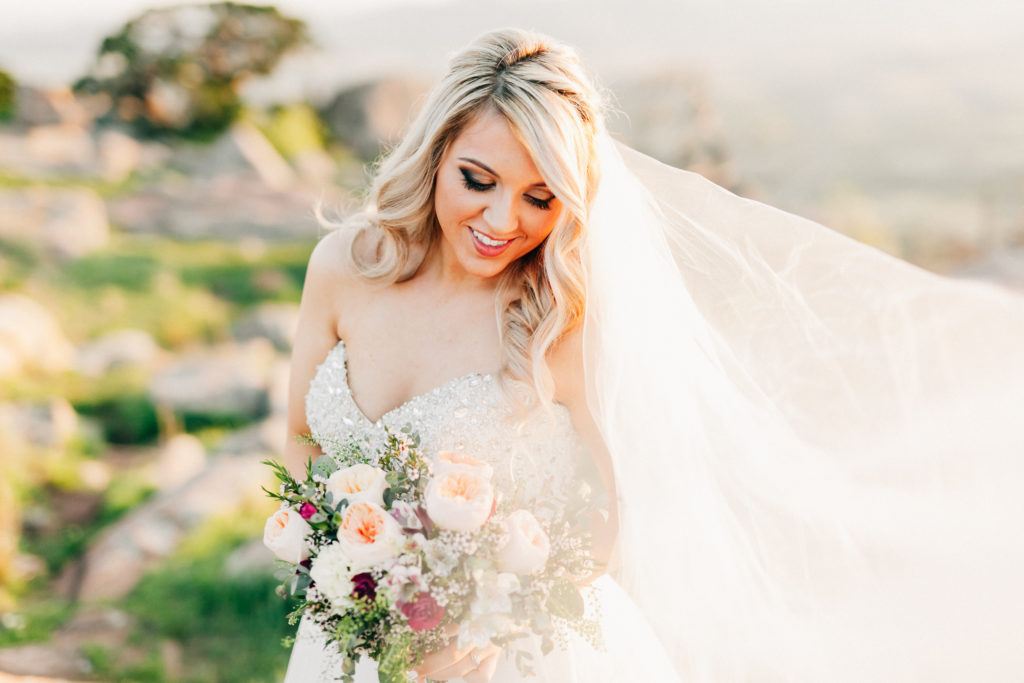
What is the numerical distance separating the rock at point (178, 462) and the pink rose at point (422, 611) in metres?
4.64

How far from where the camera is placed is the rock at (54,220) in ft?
32.8

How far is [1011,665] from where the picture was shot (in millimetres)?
2320

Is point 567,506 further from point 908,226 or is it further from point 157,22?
point 157,22

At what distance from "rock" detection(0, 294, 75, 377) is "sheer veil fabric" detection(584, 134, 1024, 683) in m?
7.10

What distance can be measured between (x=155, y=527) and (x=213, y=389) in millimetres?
2497

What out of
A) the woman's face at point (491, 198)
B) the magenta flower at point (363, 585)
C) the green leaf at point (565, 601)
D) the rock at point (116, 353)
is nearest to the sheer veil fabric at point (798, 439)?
the woman's face at point (491, 198)

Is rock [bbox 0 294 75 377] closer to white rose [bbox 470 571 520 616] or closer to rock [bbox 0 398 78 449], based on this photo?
rock [bbox 0 398 78 449]

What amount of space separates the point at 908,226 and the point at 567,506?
41.2 feet

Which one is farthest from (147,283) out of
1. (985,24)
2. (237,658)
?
(985,24)

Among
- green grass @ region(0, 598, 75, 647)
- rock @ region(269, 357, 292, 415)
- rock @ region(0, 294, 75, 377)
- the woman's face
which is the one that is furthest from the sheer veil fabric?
rock @ region(0, 294, 75, 377)

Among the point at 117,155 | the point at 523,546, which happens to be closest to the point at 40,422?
the point at 523,546

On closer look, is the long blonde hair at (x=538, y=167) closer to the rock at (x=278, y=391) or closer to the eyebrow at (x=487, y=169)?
the eyebrow at (x=487, y=169)

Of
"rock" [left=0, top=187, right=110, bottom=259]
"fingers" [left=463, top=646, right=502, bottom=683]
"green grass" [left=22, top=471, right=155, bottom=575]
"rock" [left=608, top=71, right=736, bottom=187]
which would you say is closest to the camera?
"fingers" [left=463, top=646, right=502, bottom=683]

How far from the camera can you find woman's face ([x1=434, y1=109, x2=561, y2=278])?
2.14m
